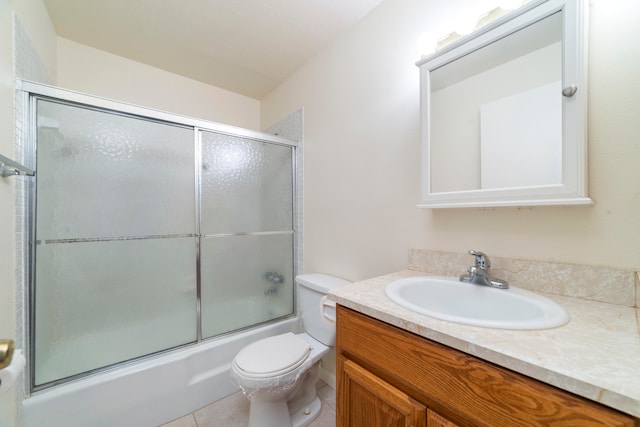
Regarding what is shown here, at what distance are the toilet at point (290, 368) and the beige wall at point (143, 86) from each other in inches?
74.2

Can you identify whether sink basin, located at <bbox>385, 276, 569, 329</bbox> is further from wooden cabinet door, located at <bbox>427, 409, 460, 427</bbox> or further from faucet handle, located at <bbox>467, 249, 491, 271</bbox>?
wooden cabinet door, located at <bbox>427, 409, 460, 427</bbox>

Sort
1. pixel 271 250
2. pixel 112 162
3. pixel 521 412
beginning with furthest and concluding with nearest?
pixel 271 250, pixel 112 162, pixel 521 412

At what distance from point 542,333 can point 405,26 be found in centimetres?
143

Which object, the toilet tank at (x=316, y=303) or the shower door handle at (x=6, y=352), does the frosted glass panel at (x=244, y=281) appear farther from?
the shower door handle at (x=6, y=352)

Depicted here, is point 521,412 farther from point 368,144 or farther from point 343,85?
point 343,85

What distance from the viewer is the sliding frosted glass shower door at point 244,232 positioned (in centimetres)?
174

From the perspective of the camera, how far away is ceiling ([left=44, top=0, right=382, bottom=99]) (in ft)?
4.58

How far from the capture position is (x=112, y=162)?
142 cm

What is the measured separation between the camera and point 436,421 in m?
0.57

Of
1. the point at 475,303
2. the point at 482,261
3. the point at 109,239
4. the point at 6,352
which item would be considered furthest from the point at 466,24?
the point at 109,239

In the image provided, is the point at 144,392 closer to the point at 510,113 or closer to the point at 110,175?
the point at 110,175

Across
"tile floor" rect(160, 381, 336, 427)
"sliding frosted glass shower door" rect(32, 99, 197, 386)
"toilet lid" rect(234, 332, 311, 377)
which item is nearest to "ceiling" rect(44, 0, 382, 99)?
"sliding frosted glass shower door" rect(32, 99, 197, 386)

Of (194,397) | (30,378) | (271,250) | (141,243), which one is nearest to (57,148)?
(141,243)

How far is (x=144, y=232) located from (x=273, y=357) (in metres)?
1.12
